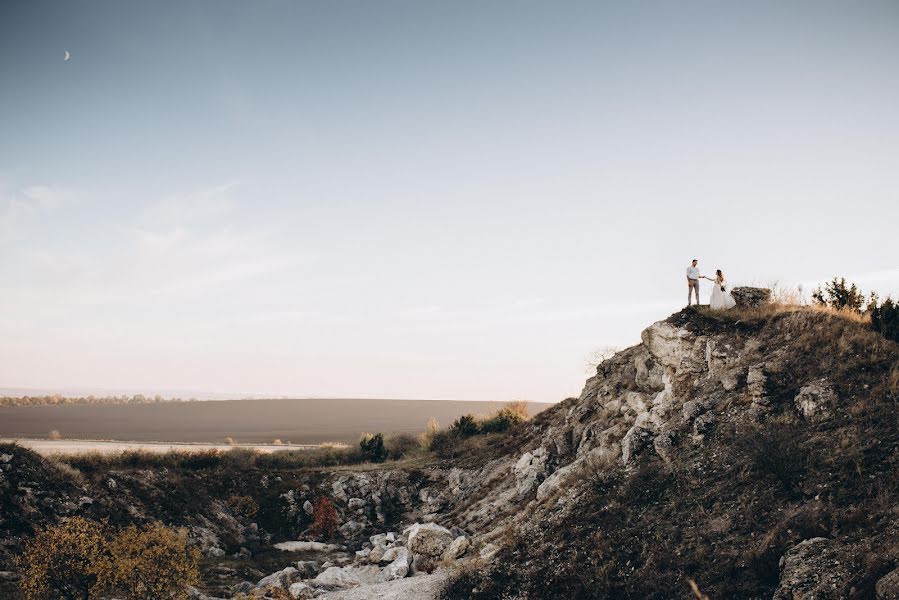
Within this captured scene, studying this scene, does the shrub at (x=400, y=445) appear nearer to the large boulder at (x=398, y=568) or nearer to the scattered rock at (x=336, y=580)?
the large boulder at (x=398, y=568)

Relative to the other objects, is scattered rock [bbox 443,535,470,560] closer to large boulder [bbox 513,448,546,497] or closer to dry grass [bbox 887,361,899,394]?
large boulder [bbox 513,448,546,497]

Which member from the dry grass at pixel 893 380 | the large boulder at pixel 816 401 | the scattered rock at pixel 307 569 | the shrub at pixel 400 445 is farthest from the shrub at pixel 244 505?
the dry grass at pixel 893 380

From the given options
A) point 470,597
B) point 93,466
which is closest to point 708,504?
point 470,597

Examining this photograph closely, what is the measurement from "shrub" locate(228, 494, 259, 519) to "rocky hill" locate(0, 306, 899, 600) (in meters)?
0.14

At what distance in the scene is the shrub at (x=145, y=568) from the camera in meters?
13.2

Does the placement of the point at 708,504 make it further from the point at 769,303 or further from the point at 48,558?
the point at 48,558

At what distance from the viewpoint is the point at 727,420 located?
64.6 feet

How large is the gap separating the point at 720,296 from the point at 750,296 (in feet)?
5.12

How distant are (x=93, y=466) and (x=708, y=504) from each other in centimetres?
3282

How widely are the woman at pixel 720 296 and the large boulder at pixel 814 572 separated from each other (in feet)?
52.2

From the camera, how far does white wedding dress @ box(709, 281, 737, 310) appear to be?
85.1 feet

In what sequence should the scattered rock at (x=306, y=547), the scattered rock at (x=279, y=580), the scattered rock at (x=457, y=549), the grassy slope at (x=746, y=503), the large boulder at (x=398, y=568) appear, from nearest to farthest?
the grassy slope at (x=746, y=503), the scattered rock at (x=279, y=580), the large boulder at (x=398, y=568), the scattered rock at (x=457, y=549), the scattered rock at (x=306, y=547)

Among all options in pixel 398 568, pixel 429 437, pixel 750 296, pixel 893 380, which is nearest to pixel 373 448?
pixel 429 437

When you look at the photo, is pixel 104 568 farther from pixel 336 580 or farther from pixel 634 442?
pixel 634 442
